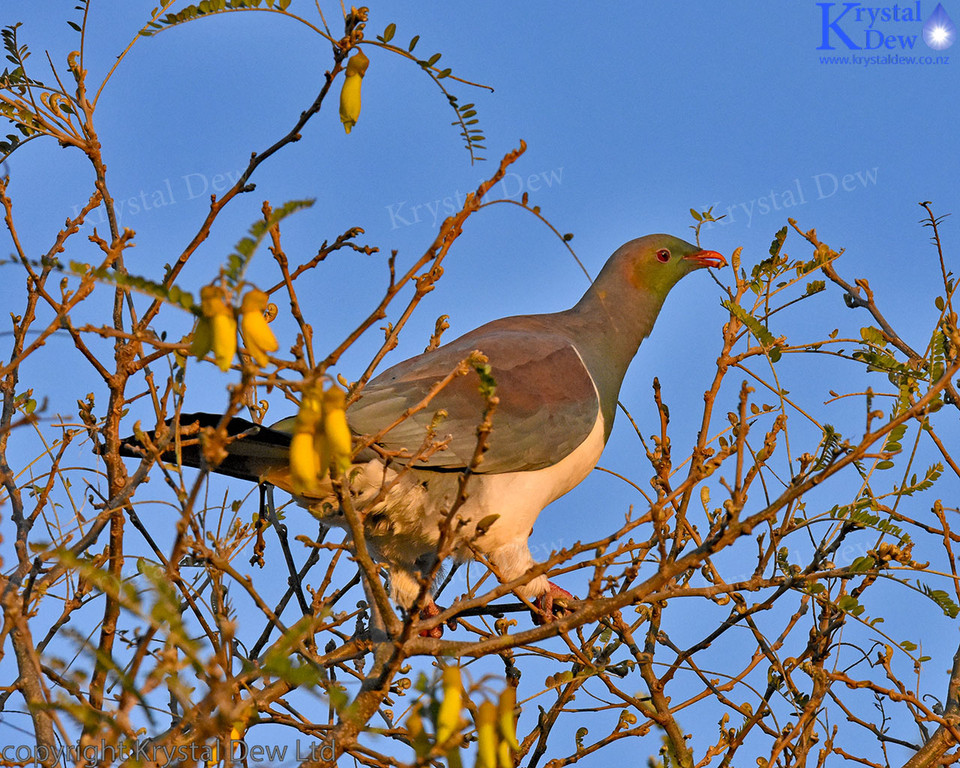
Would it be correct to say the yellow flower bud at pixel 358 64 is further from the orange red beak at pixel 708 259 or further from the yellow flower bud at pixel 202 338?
the orange red beak at pixel 708 259

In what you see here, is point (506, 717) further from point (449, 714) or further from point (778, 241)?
point (778, 241)

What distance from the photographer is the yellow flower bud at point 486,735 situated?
5.05 ft

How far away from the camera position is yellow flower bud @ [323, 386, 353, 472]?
1469 mm

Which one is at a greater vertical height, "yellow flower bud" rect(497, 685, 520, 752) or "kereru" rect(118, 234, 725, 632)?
"kereru" rect(118, 234, 725, 632)

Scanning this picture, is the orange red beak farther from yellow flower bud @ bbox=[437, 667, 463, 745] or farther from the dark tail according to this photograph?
yellow flower bud @ bbox=[437, 667, 463, 745]

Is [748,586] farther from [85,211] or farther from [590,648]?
[85,211]

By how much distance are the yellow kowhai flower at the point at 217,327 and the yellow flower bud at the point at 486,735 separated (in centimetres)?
66

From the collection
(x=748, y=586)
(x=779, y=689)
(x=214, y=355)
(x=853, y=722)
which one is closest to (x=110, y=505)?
(x=214, y=355)

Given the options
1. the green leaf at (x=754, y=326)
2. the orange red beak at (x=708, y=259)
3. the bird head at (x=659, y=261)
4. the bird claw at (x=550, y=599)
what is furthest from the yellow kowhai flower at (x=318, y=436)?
the orange red beak at (x=708, y=259)

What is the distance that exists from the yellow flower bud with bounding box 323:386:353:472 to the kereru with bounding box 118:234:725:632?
64.0 inches

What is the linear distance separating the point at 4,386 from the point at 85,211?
672 millimetres

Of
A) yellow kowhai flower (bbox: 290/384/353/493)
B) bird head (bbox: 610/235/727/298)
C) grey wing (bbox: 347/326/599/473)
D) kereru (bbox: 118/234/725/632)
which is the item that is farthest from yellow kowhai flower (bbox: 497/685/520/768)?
bird head (bbox: 610/235/727/298)

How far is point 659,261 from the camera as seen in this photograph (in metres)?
4.95

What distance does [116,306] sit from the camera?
308 centimetres
